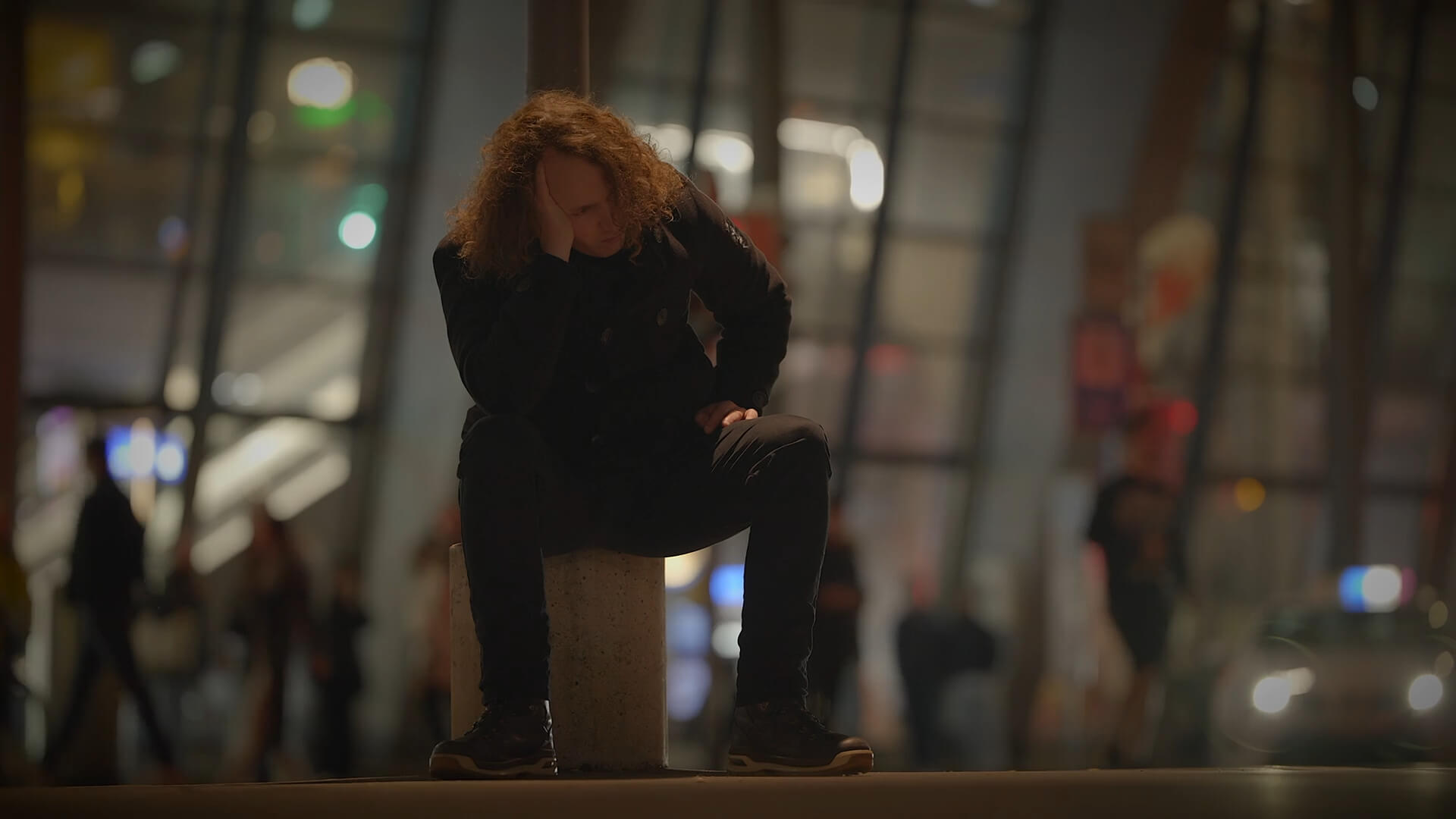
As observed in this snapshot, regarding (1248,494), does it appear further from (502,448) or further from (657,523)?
(502,448)

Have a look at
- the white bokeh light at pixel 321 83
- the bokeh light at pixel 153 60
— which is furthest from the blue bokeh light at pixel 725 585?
the bokeh light at pixel 153 60

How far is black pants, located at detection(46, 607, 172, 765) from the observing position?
5934 millimetres

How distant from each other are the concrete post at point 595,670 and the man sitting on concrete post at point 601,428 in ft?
0.35

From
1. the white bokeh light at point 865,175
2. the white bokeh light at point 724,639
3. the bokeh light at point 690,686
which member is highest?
the white bokeh light at point 865,175

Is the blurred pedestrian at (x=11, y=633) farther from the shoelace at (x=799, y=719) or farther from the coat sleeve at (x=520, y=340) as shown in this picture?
the shoelace at (x=799, y=719)

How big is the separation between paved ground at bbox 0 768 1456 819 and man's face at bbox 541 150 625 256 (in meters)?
0.90

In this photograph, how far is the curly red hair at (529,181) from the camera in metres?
2.29

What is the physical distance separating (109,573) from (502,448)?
440 centimetres

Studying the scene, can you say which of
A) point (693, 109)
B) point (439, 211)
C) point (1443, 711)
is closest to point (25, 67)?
point (439, 211)

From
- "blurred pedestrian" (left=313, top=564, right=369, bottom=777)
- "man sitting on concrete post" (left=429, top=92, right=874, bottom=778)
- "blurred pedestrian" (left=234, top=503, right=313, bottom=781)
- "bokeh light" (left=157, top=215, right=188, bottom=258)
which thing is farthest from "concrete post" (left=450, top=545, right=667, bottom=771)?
"bokeh light" (left=157, top=215, right=188, bottom=258)

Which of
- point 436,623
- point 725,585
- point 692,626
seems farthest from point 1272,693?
point 436,623

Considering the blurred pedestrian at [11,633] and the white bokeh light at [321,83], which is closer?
the blurred pedestrian at [11,633]

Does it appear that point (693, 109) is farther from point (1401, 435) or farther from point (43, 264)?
point (1401, 435)

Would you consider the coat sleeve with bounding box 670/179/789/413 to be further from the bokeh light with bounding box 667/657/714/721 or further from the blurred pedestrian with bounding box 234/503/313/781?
the bokeh light with bounding box 667/657/714/721
